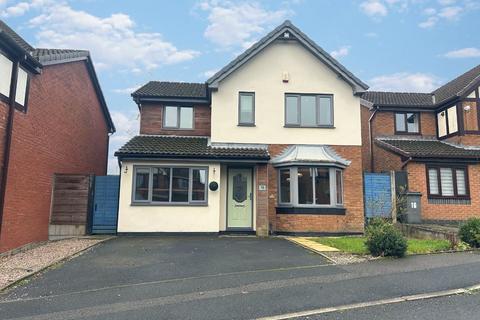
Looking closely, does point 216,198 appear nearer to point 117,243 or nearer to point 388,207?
point 117,243

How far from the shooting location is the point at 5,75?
9.65 meters

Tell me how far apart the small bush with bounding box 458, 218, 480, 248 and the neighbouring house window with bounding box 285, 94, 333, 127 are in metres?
6.33

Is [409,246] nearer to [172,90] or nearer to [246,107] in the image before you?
[246,107]

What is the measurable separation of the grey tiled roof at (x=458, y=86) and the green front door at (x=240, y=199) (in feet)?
38.4

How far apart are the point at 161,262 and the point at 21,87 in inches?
266

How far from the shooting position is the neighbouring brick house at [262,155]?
13461 mm

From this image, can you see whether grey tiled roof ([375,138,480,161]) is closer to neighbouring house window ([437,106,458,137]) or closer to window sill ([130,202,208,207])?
neighbouring house window ([437,106,458,137])

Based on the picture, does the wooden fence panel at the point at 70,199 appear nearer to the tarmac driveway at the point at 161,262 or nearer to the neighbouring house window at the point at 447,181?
the tarmac driveway at the point at 161,262

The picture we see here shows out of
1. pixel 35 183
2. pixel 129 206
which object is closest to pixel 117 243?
pixel 129 206

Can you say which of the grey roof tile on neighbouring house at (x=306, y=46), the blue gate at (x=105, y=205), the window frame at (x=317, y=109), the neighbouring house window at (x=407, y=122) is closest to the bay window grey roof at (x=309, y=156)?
the window frame at (x=317, y=109)

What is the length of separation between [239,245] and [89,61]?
11.5 m

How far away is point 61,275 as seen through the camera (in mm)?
7609

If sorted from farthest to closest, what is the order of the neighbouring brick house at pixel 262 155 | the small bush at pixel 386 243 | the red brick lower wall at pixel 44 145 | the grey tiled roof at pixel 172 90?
the grey tiled roof at pixel 172 90 → the neighbouring brick house at pixel 262 155 → the red brick lower wall at pixel 44 145 → the small bush at pixel 386 243

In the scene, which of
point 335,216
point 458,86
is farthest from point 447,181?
point 335,216
